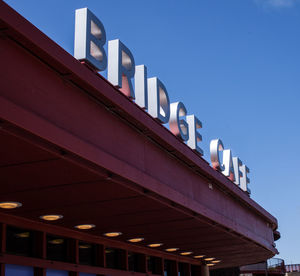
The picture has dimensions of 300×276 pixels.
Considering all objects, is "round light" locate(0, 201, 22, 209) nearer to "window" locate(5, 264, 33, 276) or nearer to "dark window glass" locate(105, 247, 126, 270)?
"window" locate(5, 264, 33, 276)

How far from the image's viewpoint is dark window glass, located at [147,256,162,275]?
66.8 ft

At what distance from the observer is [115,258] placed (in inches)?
698

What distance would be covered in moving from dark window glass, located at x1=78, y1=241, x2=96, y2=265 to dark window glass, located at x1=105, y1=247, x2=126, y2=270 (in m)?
0.92

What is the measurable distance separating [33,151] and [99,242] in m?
8.79

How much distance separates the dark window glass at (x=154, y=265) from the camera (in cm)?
2038

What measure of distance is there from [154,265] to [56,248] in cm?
710

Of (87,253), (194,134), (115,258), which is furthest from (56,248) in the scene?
(194,134)

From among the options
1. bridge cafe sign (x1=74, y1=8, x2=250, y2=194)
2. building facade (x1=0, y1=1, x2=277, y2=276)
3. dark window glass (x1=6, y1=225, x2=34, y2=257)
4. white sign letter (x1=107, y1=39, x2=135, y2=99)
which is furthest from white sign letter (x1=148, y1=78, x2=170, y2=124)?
dark window glass (x1=6, y1=225, x2=34, y2=257)

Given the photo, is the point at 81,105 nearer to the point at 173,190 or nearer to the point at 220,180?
the point at 173,190

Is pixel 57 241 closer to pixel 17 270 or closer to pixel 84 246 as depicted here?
pixel 84 246

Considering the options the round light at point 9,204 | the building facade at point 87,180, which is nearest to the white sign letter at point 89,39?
the building facade at point 87,180

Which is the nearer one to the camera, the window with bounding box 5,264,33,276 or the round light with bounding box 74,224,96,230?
the window with bounding box 5,264,33,276

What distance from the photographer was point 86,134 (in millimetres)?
9109

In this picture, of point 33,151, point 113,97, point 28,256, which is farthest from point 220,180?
point 33,151
